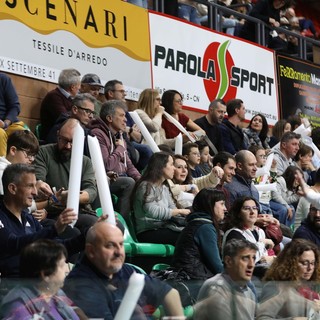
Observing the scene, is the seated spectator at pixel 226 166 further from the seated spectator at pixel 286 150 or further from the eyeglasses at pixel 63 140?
the seated spectator at pixel 286 150

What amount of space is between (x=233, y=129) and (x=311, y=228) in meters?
3.80

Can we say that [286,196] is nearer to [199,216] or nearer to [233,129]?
[233,129]

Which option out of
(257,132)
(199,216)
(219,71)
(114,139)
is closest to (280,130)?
(257,132)

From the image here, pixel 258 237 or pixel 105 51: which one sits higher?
pixel 105 51

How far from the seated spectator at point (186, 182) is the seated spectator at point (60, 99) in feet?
4.52

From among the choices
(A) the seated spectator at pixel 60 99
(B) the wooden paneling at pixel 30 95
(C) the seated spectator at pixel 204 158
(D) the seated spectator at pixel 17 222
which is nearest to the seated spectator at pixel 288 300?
(D) the seated spectator at pixel 17 222

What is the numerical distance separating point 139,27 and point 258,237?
4766 mm

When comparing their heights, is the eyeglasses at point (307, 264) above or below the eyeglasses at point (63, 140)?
below

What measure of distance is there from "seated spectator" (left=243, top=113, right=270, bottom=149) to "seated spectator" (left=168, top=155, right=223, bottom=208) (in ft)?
9.97

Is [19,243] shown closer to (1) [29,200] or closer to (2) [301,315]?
(1) [29,200]

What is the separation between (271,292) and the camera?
5277 millimetres

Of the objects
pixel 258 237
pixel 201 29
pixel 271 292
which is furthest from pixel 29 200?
pixel 201 29

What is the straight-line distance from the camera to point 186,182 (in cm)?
1054

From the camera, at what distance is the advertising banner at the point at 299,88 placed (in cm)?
1652
